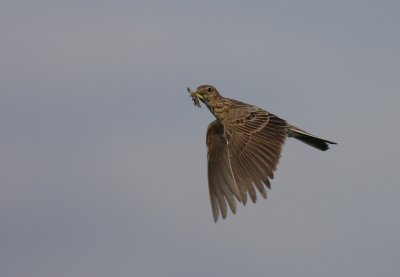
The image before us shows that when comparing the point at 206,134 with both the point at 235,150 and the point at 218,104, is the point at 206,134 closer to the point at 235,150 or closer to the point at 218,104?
the point at 218,104

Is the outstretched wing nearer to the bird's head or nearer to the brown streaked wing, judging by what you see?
the bird's head

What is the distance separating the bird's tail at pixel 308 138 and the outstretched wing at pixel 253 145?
232 mm

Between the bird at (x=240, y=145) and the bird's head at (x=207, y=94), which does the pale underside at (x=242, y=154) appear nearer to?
the bird at (x=240, y=145)

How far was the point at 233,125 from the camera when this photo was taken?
17.2 meters

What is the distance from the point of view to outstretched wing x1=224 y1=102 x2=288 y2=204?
1571 centimetres

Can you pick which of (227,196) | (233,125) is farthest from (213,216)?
(233,125)

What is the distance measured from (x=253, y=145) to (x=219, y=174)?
1999mm

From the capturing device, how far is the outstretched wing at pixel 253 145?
15711 mm

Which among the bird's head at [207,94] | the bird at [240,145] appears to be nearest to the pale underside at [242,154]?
the bird at [240,145]

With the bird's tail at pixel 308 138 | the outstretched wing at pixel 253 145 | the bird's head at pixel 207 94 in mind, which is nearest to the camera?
the outstretched wing at pixel 253 145

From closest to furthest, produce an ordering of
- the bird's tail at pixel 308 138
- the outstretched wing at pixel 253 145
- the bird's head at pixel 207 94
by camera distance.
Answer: the outstretched wing at pixel 253 145 → the bird's tail at pixel 308 138 → the bird's head at pixel 207 94

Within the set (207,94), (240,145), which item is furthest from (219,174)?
(240,145)

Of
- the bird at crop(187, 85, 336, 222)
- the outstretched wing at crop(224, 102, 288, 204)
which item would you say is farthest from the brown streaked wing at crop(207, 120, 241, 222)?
the outstretched wing at crop(224, 102, 288, 204)

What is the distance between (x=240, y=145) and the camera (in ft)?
54.2
